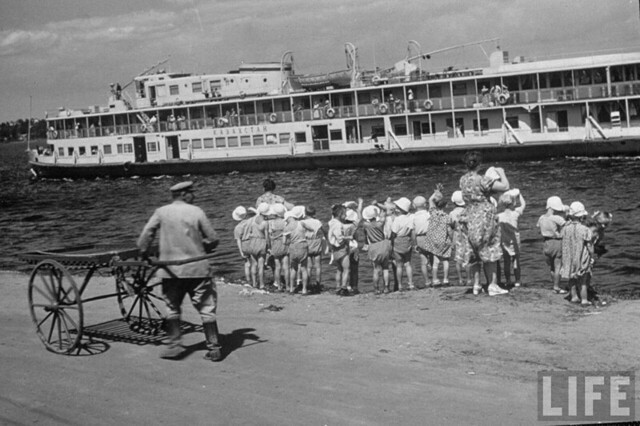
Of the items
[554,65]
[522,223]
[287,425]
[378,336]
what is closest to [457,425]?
[287,425]

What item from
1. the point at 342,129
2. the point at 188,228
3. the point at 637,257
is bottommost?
the point at 637,257

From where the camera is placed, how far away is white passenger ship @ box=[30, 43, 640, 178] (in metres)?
42.3

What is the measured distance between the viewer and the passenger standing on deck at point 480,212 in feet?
33.3

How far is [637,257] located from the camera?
63.7 feet

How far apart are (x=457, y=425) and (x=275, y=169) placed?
143 feet

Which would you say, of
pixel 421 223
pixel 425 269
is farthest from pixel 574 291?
pixel 425 269

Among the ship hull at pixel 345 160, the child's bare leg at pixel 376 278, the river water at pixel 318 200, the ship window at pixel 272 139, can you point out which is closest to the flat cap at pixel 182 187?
the child's bare leg at pixel 376 278

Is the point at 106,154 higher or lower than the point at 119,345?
higher

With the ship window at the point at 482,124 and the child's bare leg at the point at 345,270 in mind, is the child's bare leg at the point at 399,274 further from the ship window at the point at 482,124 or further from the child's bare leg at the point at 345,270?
the ship window at the point at 482,124

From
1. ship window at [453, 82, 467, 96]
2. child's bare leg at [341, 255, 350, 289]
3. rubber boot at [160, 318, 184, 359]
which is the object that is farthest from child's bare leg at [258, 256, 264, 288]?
ship window at [453, 82, 467, 96]

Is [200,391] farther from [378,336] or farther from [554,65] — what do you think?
[554,65]

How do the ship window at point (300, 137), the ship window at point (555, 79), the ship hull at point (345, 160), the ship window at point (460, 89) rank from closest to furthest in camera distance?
1. the ship hull at point (345, 160)
2. the ship window at point (555, 79)
3. the ship window at point (460, 89)
4. the ship window at point (300, 137)

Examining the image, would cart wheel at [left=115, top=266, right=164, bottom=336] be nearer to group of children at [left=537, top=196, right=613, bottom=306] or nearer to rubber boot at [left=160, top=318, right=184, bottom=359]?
rubber boot at [left=160, top=318, right=184, bottom=359]

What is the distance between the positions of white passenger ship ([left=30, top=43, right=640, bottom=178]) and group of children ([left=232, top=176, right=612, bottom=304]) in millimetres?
30178
